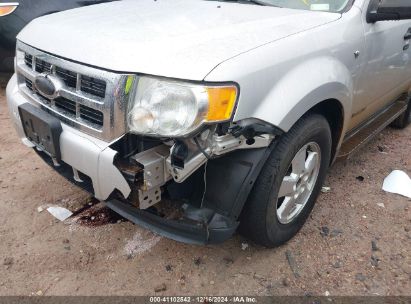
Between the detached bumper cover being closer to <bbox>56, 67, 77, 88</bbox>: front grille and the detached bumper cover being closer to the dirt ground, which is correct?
the dirt ground

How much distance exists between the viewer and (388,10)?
2.43 metres

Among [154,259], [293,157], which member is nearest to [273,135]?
[293,157]

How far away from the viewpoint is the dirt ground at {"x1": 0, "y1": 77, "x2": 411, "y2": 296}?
2.22m

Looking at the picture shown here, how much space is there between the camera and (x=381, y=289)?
2244 mm

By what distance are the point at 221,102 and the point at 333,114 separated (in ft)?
3.77

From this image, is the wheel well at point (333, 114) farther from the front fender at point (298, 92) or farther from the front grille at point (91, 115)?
the front grille at point (91, 115)

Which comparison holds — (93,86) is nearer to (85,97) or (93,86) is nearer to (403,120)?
(85,97)

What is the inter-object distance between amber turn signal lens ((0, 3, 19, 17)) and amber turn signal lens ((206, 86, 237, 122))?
406 cm

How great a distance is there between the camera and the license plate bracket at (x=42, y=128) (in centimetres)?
201

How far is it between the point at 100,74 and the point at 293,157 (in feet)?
3.64

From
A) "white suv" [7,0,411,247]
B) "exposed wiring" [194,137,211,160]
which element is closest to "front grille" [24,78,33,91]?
"white suv" [7,0,411,247]

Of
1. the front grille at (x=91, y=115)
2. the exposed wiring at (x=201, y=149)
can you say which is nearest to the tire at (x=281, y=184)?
the exposed wiring at (x=201, y=149)

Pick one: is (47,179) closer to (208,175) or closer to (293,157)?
(208,175)

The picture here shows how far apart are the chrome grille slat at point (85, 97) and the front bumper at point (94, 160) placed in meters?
0.05
